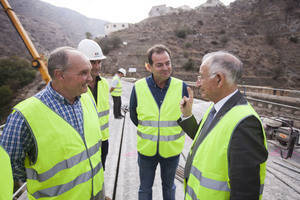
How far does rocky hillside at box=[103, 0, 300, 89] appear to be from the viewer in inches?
1179

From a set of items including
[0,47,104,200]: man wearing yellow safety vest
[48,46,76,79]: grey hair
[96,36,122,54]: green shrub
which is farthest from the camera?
[96,36,122,54]: green shrub

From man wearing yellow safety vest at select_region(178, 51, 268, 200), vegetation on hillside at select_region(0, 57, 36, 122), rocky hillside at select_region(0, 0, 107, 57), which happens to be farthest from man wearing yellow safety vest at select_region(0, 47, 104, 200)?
rocky hillside at select_region(0, 0, 107, 57)

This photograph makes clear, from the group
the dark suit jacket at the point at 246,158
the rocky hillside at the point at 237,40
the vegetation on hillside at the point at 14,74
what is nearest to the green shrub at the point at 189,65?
the rocky hillside at the point at 237,40

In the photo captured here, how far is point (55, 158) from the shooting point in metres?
1.27

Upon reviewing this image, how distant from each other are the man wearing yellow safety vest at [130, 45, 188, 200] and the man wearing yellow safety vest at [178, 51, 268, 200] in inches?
26.8

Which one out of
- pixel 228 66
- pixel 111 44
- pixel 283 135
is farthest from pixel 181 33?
pixel 228 66

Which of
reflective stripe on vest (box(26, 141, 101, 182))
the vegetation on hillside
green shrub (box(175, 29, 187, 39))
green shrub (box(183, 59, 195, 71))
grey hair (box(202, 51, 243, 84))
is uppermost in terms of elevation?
green shrub (box(175, 29, 187, 39))

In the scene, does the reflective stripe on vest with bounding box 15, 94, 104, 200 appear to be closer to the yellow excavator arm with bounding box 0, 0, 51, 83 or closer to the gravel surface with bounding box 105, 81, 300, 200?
the gravel surface with bounding box 105, 81, 300, 200

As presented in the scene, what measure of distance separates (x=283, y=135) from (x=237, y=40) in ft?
138

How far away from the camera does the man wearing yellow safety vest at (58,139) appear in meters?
1.20

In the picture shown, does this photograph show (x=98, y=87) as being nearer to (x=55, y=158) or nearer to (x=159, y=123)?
(x=159, y=123)

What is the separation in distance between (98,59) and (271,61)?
40.2 meters

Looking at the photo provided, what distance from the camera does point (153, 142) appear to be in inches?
82.7

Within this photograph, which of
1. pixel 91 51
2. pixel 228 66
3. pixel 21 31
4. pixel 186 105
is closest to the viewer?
pixel 228 66
